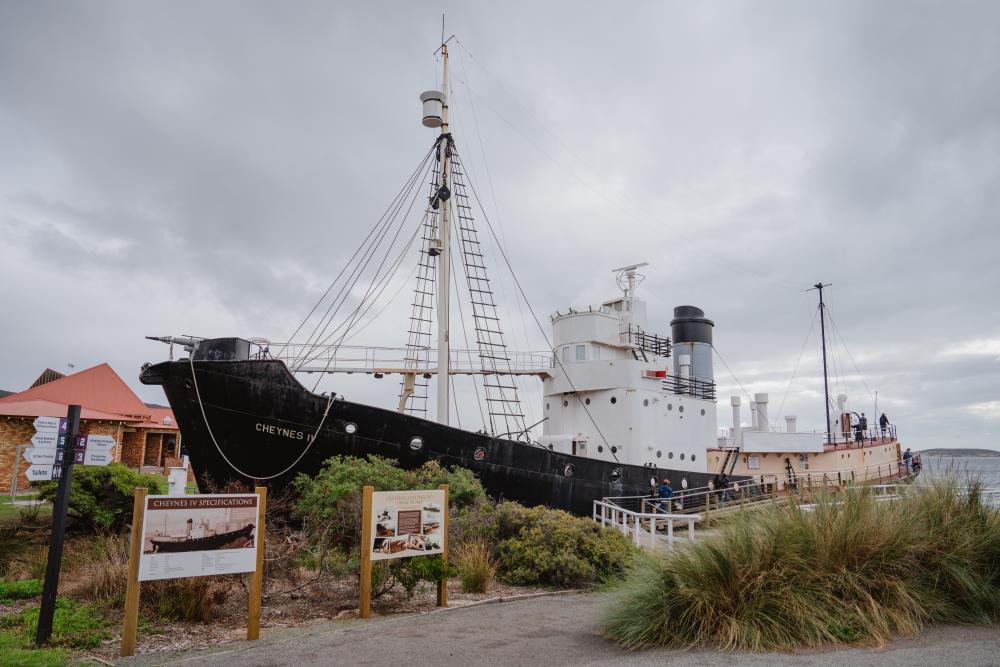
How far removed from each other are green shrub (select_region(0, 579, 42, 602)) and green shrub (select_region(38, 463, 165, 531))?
2818 millimetres

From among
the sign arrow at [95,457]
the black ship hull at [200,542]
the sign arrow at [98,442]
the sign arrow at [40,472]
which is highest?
the sign arrow at [98,442]

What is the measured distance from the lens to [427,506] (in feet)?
24.8

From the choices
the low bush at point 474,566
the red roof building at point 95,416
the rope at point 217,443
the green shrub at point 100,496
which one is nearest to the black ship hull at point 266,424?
the rope at point 217,443

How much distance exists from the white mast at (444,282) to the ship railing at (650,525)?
4.09 meters

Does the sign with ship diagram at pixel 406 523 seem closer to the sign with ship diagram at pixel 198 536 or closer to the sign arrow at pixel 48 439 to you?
the sign with ship diagram at pixel 198 536

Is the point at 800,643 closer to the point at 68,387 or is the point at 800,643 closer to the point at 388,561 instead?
the point at 388,561

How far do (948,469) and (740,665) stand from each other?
14.8ft

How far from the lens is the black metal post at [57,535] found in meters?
5.58

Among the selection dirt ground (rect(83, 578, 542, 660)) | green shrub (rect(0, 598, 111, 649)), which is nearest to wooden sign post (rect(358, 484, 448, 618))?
dirt ground (rect(83, 578, 542, 660))

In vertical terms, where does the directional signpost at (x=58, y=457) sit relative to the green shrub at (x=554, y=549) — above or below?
above

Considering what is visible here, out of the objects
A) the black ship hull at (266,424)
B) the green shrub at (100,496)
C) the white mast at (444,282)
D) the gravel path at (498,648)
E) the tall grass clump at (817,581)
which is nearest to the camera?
the gravel path at (498,648)

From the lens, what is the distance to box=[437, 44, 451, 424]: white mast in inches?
556

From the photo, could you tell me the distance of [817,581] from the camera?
5.79 m

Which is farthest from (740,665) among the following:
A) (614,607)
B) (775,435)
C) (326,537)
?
(775,435)
